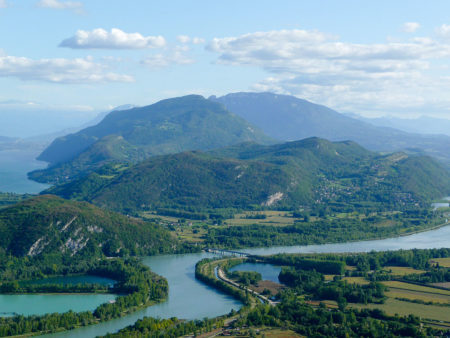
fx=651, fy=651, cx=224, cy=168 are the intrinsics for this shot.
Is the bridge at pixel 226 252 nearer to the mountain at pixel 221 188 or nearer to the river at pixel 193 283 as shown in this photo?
the river at pixel 193 283

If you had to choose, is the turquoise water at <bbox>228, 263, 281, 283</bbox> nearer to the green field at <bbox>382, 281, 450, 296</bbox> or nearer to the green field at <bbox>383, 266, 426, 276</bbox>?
the green field at <bbox>382, 281, 450, 296</bbox>

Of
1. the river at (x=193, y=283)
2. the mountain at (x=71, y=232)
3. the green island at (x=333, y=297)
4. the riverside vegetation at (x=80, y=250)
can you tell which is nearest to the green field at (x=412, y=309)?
the green island at (x=333, y=297)

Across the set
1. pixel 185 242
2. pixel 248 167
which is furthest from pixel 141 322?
pixel 248 167

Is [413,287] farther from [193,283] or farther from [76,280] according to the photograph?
[76,280]

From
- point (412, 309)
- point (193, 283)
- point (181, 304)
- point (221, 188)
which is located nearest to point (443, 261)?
point (412, 309)

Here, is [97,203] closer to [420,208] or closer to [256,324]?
[420,208]

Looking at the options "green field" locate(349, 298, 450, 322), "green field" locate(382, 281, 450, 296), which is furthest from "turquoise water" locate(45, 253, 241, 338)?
"green field" locate(382, 281, 450, 296)
